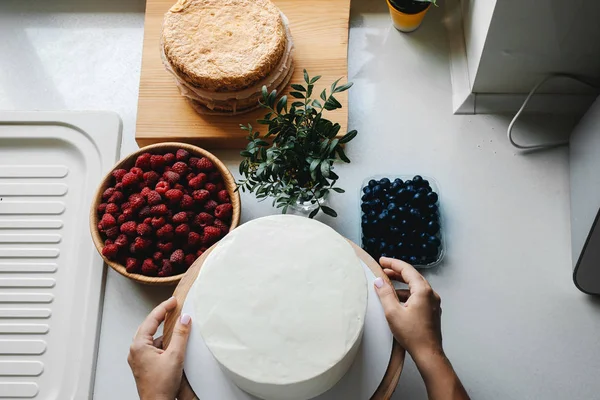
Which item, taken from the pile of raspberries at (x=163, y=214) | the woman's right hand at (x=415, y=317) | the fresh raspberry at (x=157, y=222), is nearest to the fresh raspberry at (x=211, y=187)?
the pile of raspberries at (x=163, y=214)

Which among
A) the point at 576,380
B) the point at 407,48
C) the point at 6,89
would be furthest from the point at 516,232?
the point at 6,89

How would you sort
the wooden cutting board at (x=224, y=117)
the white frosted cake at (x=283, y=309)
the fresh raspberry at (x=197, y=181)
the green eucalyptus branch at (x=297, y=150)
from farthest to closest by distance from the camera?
1. the wooden cutting board at (x=224, y=117)
2. the fresh raspberry at (x=197, y=181)
3. the green eucalyptus branch at (x=297, y=150)
4. the white frosted cake at (x=283, y=309)

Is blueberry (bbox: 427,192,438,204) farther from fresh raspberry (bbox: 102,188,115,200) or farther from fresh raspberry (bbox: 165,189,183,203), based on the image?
fresh raspberry (bbox: 102,188,115,200)

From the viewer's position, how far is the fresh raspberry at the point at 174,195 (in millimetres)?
1113

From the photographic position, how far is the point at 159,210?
1.11 meters

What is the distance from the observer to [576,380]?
1121 mm

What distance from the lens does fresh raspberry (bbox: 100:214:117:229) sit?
1.11 metres

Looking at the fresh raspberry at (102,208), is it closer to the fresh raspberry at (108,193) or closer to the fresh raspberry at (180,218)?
the fresh raspberry at (108,193)

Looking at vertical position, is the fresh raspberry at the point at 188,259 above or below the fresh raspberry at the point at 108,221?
below

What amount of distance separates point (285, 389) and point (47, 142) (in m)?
0.80

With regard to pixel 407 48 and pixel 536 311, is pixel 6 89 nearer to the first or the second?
pixel 407 48

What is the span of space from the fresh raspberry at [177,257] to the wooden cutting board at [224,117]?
0.26 meters

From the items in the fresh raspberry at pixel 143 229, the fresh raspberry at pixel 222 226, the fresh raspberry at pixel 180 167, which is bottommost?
the fresh raspberry at pixel 143 229

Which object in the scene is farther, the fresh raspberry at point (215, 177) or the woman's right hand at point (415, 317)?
the fresh raspberry at point (215, 177)
